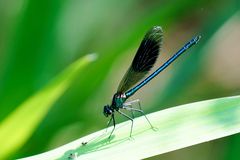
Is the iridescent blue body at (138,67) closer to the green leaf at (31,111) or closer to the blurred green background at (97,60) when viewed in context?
the blurred green background at (97,60)

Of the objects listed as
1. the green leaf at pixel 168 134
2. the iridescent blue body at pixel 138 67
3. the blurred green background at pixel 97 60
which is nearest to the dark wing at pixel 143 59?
the iridescent blue body at pixel 138 67

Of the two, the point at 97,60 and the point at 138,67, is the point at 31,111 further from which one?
the point at 97,60

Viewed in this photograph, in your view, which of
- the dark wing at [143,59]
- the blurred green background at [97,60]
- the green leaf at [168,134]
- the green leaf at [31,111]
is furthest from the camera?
the blurred green background at [97,60]

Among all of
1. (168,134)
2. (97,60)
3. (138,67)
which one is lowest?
(168,134)

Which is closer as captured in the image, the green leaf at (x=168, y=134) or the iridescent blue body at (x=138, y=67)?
the green leaf at (x=168, y=134)

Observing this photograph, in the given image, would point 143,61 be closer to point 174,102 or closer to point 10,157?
point 174,102

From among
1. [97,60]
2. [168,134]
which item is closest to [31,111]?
[168,134]

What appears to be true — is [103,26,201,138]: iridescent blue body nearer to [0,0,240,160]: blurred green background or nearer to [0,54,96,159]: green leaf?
[0,0,240,160]: blurred green background
